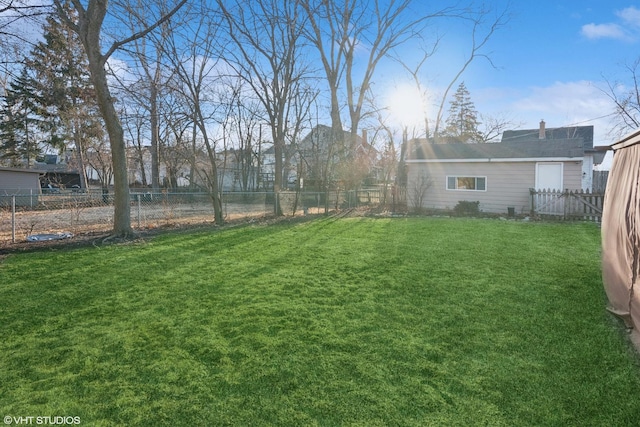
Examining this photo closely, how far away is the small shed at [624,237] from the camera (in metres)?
2.93

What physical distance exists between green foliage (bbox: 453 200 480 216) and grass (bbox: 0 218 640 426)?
27.6 ft

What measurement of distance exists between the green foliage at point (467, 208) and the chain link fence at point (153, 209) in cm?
413

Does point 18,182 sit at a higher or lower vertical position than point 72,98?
lower

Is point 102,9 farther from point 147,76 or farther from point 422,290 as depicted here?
point 422,290

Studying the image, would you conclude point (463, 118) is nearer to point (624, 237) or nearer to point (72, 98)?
point (72, 98)

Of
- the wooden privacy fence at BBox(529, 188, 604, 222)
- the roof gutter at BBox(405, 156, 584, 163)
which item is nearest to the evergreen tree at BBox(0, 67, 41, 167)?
the roof gutter at BBox(405, 156, 584, 163)

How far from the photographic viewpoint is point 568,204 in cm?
1194

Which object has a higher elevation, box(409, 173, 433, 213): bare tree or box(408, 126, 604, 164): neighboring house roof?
box(408, 126, 604, 164): neighboring house roof

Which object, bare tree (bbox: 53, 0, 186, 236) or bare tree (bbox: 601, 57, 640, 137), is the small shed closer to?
bare tree (bbox: 53, 0, 186, 236)

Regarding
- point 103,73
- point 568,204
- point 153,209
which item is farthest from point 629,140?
point 153,209

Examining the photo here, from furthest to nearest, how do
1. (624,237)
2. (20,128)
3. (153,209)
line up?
1. (20,128)
2. (153,209)
3. (624,237)

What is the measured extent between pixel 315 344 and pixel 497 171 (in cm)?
1351

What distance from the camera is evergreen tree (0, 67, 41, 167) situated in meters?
21.3

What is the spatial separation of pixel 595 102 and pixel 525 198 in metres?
12.1
